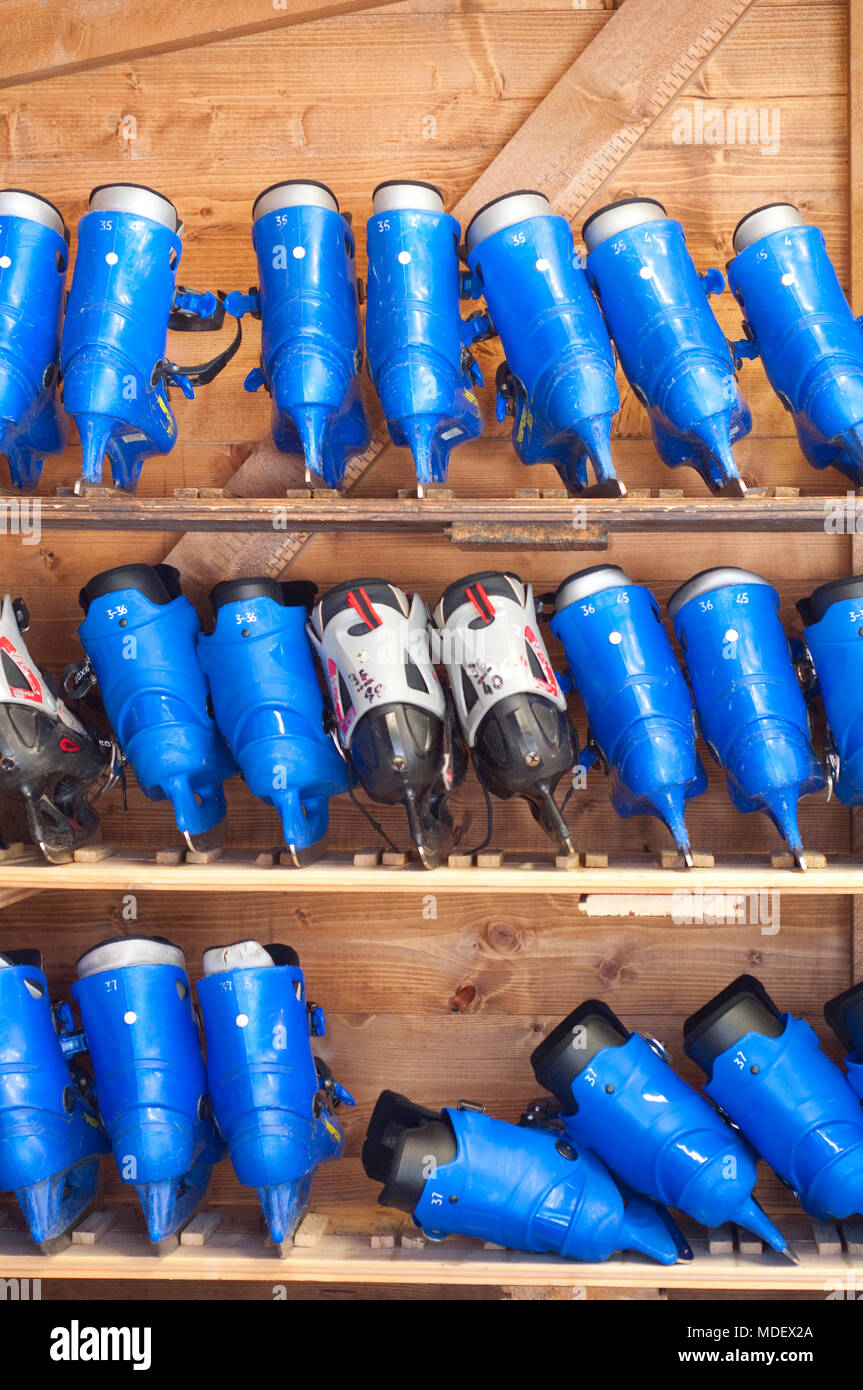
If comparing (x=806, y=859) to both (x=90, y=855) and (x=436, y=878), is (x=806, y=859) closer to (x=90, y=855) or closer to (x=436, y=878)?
(x=436, y=878)

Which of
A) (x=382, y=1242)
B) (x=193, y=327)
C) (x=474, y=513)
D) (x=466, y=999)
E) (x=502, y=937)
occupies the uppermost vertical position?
(x=193, y=327)

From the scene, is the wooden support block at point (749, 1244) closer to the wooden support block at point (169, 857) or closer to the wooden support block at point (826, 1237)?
the wooden support block at point (826, 1237)

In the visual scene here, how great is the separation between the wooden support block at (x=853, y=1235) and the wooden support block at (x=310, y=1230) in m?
0.76

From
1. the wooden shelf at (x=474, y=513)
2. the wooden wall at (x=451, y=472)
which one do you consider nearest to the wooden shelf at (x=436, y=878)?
the wooden wall at (x=451, y=472)

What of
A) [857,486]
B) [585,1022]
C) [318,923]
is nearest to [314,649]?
[318,923]

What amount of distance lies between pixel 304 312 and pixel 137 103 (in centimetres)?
70

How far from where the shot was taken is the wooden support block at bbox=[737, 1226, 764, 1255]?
4.87 feet

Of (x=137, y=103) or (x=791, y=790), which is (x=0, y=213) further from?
(x=791, y=790)

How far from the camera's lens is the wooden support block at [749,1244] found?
1485 millimetres

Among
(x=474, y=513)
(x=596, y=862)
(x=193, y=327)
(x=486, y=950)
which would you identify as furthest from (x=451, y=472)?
(x=486, y=950)

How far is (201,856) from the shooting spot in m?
1.53

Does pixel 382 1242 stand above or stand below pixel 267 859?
below

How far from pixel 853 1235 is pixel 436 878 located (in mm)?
795

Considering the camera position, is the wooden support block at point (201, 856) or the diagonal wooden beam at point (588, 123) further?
the diagonal wooden beam at point (588, 123)
